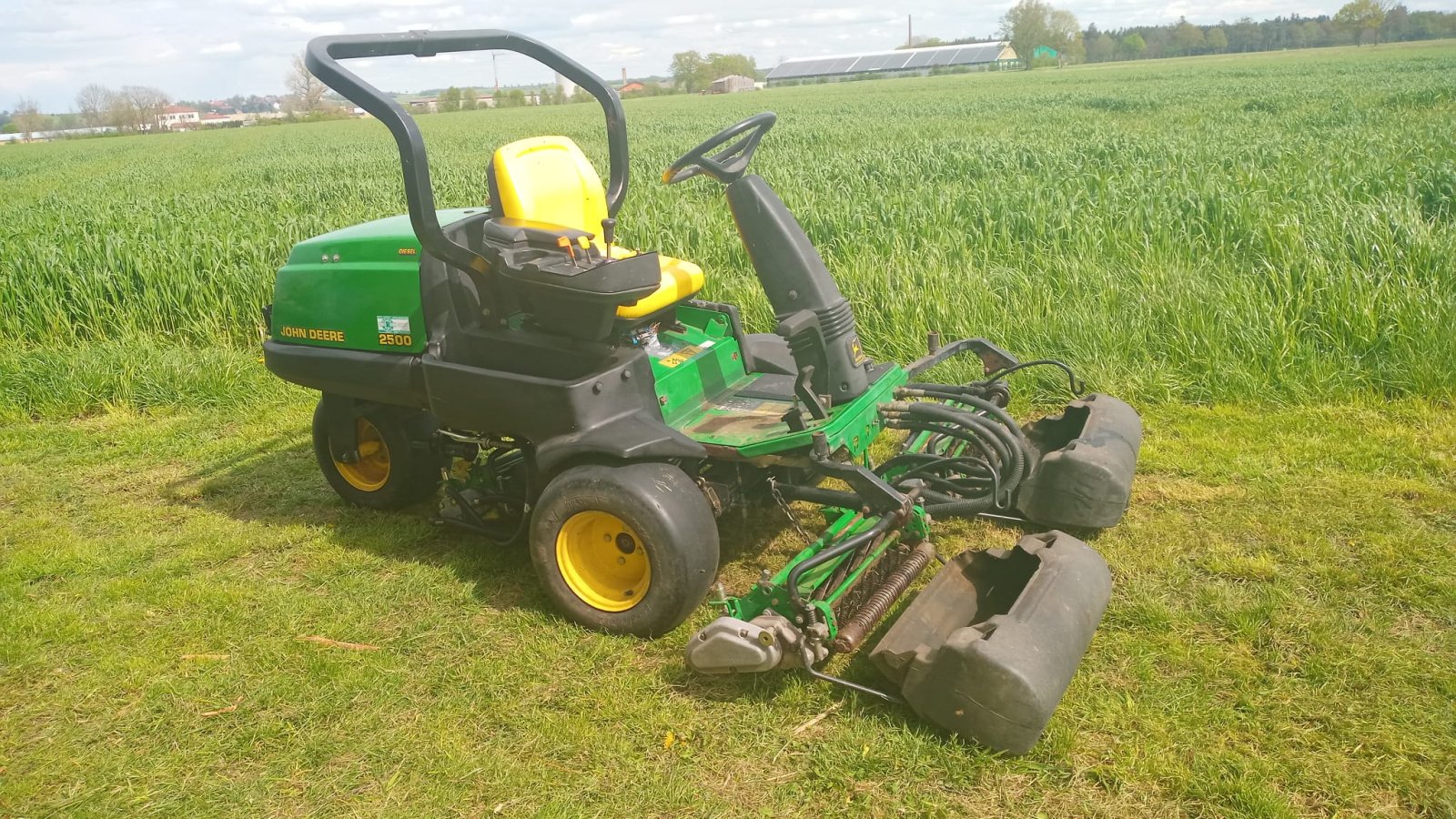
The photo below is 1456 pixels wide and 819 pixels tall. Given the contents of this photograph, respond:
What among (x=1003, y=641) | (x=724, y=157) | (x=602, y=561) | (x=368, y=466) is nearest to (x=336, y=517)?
(x=368, y=466)

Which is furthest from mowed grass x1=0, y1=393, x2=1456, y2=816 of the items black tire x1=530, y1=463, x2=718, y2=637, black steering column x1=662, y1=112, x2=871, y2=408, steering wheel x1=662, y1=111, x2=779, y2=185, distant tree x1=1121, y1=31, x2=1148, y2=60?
distant tree x1=1121, y1=31, x2=1148, y2=60

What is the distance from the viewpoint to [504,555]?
14.8ft

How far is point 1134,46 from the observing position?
99625 mm

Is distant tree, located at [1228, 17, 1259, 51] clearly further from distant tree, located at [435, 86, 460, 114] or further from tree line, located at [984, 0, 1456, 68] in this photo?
distant tree, located at [435, 86, 460, 114]

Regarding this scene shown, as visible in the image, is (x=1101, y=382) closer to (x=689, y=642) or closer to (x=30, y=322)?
(x=689, y=642)

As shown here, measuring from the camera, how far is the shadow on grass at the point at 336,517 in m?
4.32

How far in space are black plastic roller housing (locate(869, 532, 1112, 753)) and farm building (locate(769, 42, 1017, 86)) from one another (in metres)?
83.4

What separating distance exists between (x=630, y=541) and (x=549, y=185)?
140cm

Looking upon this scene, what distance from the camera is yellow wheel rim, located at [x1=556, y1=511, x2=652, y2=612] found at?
373 centimetres

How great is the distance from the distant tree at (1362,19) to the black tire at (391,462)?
89446 mm

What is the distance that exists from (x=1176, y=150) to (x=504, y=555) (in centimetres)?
1005

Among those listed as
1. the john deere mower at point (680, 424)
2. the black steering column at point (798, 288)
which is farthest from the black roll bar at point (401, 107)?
the black steering column at point (798, 288)

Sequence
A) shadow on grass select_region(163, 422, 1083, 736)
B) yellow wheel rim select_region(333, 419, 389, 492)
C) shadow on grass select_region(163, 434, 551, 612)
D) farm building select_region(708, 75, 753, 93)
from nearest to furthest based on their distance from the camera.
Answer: shadow on grass select_region(163, 422, 1083, 736), shadow on grass select_region(163, 434, 551, 612), yellow wheel rim select_region(333, 419, 389, 492), farm building select_region(708, 75, 753, 93)

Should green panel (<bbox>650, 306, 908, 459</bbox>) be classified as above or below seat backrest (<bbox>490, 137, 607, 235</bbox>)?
below
